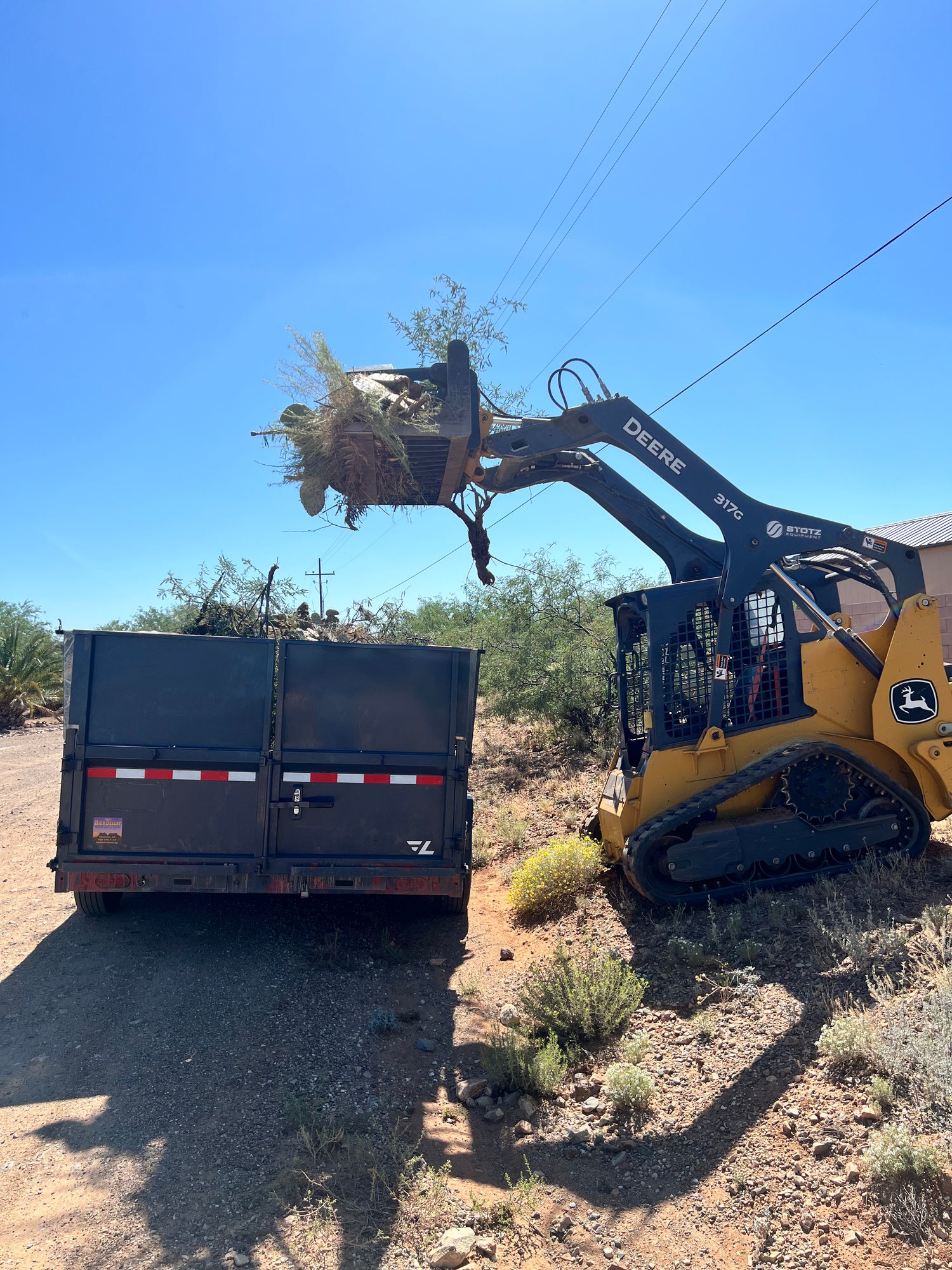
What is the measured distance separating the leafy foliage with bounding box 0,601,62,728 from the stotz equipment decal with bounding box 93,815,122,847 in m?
17.9

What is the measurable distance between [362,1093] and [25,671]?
68.9 feet

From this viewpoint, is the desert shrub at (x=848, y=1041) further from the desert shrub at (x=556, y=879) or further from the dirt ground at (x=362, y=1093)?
the desert shrub at (x=556, y=879)

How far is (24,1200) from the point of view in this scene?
3.63 metres

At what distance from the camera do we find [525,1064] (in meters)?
4.77

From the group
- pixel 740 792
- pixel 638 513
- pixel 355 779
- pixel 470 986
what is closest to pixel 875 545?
pixel 638 513

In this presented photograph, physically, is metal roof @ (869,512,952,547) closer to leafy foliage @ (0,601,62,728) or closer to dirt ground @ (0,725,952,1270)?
dirt ground @ (0,725,952,1270)

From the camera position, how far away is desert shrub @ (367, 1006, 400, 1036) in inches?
212

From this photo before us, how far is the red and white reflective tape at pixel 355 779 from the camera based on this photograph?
19.8ft

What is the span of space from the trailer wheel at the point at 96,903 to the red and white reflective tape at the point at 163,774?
119 centimetres

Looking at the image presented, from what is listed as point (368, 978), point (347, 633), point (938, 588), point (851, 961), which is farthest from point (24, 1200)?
point (938, 588)

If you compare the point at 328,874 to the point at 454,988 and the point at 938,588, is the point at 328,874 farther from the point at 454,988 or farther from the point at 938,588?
the point at 938,588

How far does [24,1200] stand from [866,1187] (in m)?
3.62

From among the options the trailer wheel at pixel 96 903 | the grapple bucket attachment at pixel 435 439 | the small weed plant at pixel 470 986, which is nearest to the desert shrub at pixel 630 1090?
the small weed plant at pixel 470 986

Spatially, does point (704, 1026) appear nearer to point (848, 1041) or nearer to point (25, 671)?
point (848, 1041)
